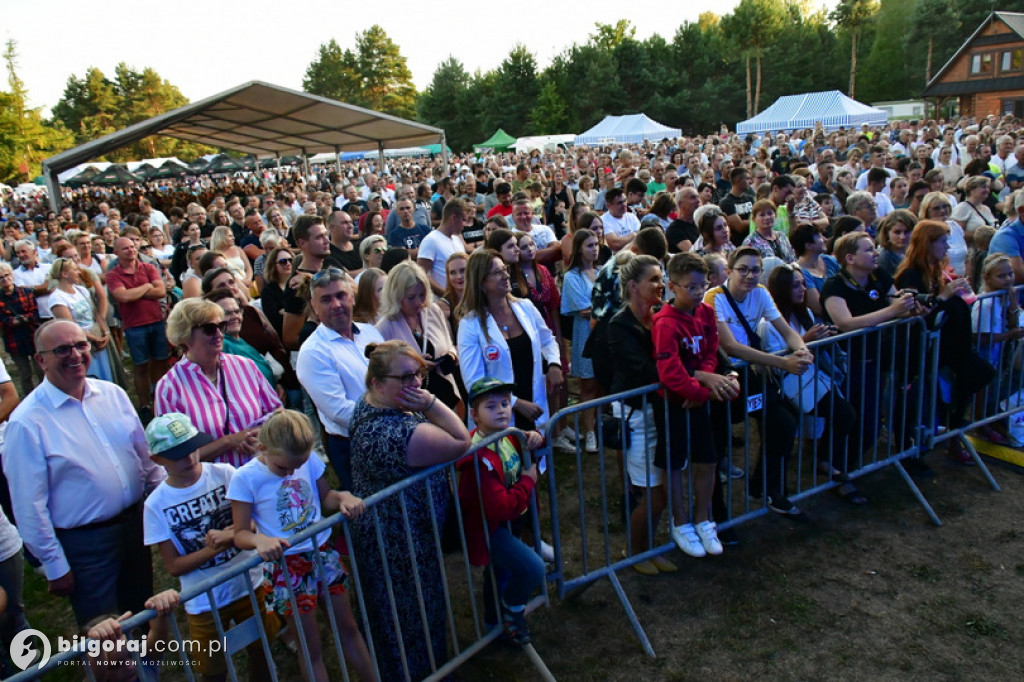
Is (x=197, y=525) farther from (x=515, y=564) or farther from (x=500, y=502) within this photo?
(x=515, y=564)

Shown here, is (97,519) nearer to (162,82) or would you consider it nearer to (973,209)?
(973,209)

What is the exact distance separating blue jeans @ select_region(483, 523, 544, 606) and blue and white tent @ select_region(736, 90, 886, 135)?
A: 115ft

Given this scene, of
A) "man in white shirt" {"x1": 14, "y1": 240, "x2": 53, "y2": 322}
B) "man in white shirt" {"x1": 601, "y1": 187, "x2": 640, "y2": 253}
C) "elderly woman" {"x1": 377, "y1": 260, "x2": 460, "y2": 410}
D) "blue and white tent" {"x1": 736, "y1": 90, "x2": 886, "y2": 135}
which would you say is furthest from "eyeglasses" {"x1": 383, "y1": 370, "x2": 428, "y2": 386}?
"blue and white tent" {"x1": 736, "y1": 90, "x2": 886, "y2": 135}

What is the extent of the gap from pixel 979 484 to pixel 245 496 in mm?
5071

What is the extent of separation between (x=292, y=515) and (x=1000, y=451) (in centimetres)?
541

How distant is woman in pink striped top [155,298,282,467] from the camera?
3.23 m

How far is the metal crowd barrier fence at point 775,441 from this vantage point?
3799mm

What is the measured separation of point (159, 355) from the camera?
7066 millimetres

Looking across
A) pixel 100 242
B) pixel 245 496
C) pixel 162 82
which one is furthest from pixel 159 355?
pixel 162 82

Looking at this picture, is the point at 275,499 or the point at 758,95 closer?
the point at 275,499

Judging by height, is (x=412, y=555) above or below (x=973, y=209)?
below

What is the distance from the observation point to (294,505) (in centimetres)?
280

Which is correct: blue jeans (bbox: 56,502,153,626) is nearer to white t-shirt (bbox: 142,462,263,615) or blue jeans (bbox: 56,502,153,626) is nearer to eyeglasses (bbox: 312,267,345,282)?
white t-shirt (bbox: 142,462,263,615)

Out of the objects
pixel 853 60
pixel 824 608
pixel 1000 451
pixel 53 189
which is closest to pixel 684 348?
pixel 824 608
